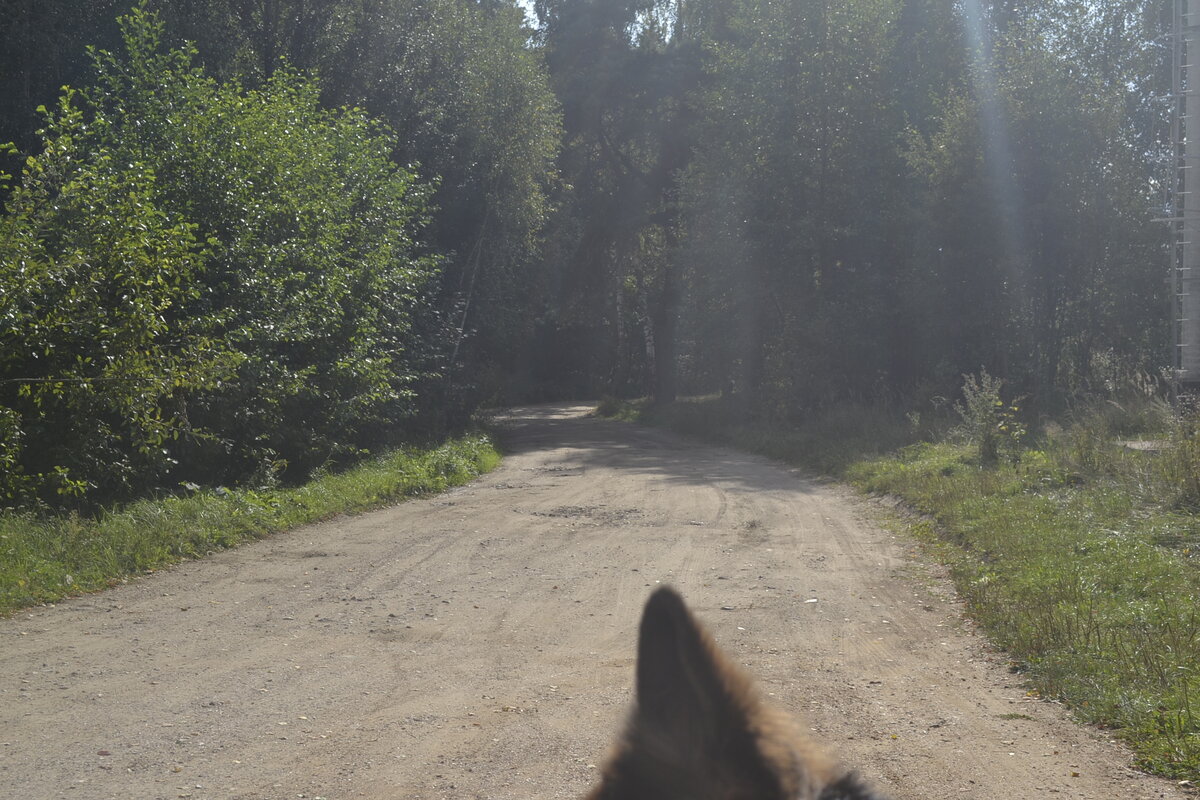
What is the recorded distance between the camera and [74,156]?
41.7 ft

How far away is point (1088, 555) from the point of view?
8633 millimetres

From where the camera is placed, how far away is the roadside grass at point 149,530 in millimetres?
8195

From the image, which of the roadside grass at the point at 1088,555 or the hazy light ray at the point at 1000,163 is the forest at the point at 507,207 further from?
the roadside grass at the point at 1088,555

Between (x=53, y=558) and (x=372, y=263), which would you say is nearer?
(x=53, y=558)

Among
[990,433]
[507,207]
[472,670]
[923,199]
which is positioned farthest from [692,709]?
[507,207]

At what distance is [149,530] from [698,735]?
384 inches

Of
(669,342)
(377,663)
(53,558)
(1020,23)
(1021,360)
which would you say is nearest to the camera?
(377,663)

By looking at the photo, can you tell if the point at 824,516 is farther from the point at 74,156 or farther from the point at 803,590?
the point at 74,156

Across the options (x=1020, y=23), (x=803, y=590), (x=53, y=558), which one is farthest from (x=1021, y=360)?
(x=53, y=558)

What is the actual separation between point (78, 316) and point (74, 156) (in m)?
3.91

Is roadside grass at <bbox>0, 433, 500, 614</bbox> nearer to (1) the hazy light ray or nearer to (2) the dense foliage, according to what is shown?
(2) the dense foliage

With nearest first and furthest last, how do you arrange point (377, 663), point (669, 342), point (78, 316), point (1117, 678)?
point (1117, 678), point (377, 663), point (78, 316), point (669, 342)

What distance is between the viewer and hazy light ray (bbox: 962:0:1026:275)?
23.4 meters

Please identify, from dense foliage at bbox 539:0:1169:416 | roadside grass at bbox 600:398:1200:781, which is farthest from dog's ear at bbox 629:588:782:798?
dense foliage at bbox 539:0:1169:416
